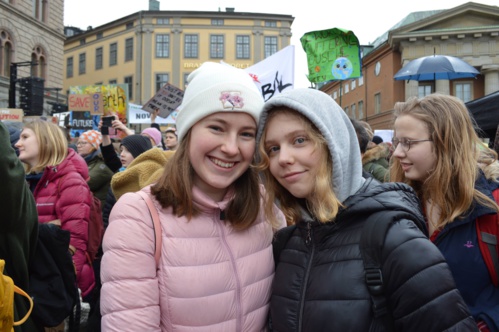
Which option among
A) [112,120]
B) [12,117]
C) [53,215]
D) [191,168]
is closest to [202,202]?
[191,168]

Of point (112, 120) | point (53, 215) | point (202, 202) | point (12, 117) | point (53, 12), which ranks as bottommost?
point (53, 215)

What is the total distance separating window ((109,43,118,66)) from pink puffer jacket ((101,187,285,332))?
4602 cm

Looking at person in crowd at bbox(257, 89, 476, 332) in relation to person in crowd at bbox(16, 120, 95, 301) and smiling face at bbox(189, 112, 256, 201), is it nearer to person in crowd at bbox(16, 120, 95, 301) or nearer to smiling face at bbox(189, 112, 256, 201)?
smiling face at bbox(189, 112, 256, 201)

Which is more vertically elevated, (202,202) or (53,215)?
(202,202)

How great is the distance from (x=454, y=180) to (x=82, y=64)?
52245mm

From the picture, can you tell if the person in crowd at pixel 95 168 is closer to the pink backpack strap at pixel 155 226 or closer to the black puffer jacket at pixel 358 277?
the pink backpack strap at pixel 155 226

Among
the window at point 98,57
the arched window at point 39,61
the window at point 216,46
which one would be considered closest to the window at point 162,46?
the window at point 216,46

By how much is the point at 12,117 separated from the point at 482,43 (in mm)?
29102

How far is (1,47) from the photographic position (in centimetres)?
2561

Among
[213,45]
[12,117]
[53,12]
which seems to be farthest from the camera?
[213,45]

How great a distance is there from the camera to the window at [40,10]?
29.5m

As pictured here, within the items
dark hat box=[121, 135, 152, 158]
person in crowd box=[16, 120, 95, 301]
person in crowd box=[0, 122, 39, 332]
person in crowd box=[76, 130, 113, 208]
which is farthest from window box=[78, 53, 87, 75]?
person in crowd box=[0, 122, 39, 332]

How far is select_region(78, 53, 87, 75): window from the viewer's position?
47.9 meters

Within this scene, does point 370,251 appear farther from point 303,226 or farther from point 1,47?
point 1,47
